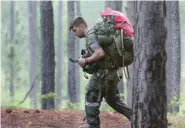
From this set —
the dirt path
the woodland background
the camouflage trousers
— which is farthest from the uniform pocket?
the woodland background

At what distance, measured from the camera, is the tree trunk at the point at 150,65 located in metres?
4.42

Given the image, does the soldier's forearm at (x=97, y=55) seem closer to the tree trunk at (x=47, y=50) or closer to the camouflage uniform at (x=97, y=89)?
the camouflage uniform at (x=97, y=89)

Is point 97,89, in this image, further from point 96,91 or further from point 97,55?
point 97,55

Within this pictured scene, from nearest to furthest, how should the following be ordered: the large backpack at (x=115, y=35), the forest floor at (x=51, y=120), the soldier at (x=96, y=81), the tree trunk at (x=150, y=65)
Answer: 1. the tree trunk at (x=150, y=65)
2. the large backpack at (x=115, y=35)
3. the soldier at (x=96, y=81)
4. the forest floor at (x=51, y=120)

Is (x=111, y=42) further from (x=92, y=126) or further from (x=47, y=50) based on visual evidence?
(x=47, y=50)

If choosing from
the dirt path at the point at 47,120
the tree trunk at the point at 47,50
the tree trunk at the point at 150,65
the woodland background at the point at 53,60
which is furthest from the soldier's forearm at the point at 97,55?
the tree trunk at the point at 47,50

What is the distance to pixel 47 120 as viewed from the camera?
7422 mm

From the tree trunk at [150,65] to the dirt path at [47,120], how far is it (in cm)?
Result: 252

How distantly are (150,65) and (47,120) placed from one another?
347 centimetres

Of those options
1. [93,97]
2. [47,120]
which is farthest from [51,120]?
[93,97]

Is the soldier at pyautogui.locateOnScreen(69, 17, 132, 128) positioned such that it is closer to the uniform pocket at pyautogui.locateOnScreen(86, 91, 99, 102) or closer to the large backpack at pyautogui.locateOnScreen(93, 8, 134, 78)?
the uniform pocket at pyautogui.locateOnScreen(86, 91, 99, 102)

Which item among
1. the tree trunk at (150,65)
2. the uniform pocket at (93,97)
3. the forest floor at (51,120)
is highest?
the tree trunk at (150,65)

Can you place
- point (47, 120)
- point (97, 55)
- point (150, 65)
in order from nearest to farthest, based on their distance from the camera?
point (150, 65), point (97, 55), point (47, 120)

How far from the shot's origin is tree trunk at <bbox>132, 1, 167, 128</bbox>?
4422 millimetres
